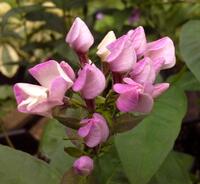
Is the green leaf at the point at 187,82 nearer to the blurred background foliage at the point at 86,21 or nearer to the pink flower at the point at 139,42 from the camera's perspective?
the blurred background foliage at the point at 86,21

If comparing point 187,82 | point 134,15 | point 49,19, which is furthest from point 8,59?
point 187,82

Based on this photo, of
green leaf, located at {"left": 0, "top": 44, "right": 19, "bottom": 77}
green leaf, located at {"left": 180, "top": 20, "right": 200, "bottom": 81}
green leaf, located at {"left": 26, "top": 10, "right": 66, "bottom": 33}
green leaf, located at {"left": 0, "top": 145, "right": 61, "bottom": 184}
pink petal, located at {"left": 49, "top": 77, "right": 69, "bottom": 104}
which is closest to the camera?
pink petal, located at {"left": 49, "top": 77, "right": 69, "bottom": 104}

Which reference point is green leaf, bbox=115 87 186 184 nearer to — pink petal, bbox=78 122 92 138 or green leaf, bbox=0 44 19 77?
pink petal, bbox=78 122 92 138

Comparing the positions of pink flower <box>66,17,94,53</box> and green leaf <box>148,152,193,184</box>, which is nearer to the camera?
pink flower <box>66,17,94,53</box>

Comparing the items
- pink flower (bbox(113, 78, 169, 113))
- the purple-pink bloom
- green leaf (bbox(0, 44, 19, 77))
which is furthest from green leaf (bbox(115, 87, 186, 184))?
green leaf (bbox(0, 44, 19, 77))

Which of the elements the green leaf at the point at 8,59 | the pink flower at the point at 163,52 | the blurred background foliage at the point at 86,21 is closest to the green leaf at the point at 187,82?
the blurred background foliage at the point at 86,21

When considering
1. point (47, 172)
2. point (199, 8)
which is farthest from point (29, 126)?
point (47, 172)

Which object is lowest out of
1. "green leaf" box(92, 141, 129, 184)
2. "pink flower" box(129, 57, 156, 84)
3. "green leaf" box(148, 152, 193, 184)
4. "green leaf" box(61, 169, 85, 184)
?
"green leaf" box(148, 152, 193, 184)

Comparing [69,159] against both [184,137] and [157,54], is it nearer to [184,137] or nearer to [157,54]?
[157,54]
